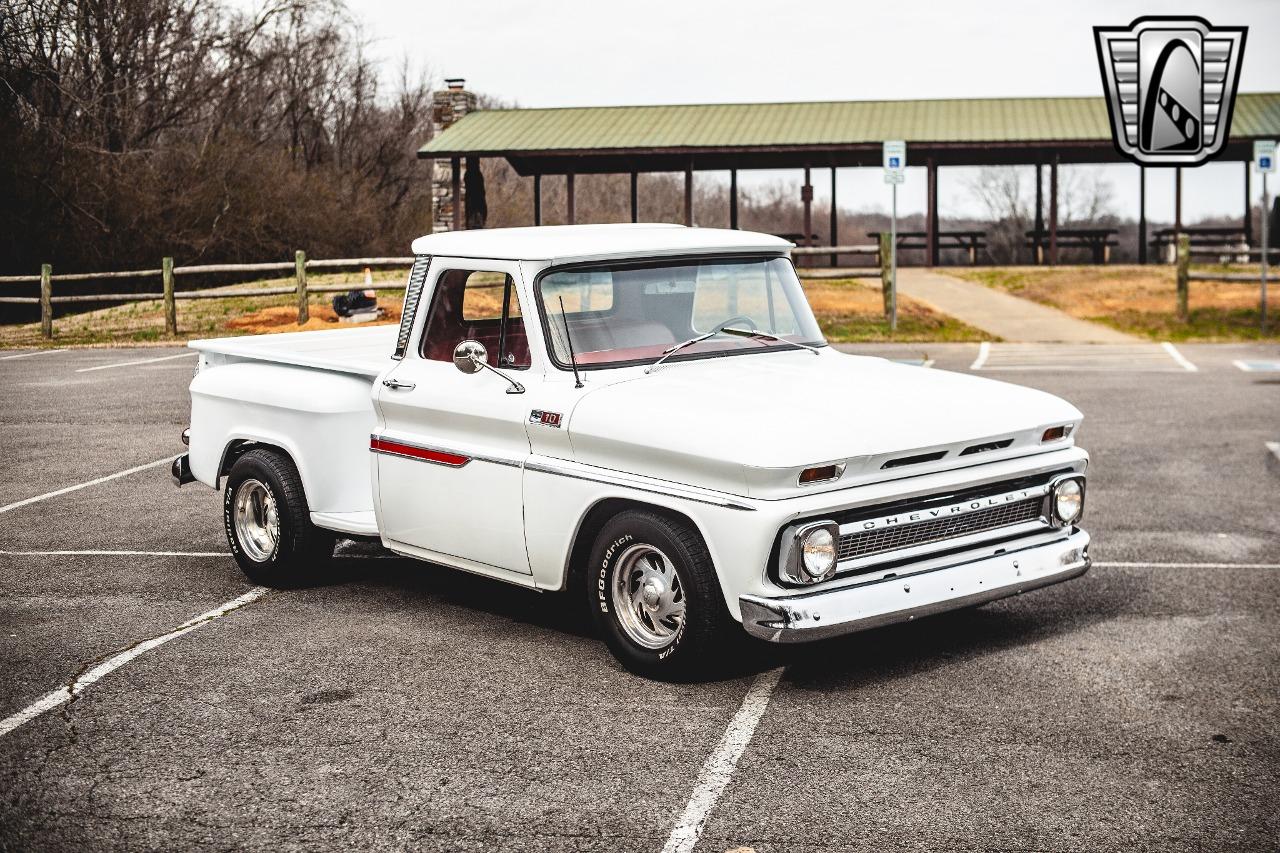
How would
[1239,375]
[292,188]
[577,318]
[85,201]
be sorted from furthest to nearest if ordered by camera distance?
1. [292,188]
2. [85,201]
3. [1239,375]
4. [577,318]

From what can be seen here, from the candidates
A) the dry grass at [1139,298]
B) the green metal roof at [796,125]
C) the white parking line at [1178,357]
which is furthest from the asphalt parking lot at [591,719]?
the green metal roof at [796,125]

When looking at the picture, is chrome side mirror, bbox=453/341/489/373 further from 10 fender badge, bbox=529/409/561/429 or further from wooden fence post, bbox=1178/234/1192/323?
wooden fence post, bbox=1178/234/1192/323

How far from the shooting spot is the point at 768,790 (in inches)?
190

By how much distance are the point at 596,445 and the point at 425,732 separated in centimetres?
136

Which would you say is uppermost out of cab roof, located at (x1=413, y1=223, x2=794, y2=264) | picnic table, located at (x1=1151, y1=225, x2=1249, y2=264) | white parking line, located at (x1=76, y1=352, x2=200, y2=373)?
picnic table, located at (x1=1151, y1=225, x2=1249, y2=264)

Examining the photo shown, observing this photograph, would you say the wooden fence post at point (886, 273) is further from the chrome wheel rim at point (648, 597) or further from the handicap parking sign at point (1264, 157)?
the chrome wheel rim at point (648, 597)

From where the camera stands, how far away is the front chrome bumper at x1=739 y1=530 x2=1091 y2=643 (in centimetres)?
546

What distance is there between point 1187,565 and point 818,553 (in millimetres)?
3467

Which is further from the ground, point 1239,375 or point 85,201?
point 85,201

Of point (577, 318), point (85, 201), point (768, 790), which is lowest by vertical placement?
point (768, 790)

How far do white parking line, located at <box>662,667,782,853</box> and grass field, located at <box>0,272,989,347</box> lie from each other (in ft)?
60.0

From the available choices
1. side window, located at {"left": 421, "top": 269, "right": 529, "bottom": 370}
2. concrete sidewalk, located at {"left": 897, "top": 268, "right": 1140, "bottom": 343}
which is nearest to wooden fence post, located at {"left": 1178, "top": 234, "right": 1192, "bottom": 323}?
concrete sidewalk, located at {"left": 897, "top": 268, "right": 1140, "bottom": 343}

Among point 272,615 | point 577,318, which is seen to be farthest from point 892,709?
point 272,615

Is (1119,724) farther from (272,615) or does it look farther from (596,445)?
(272,615)
